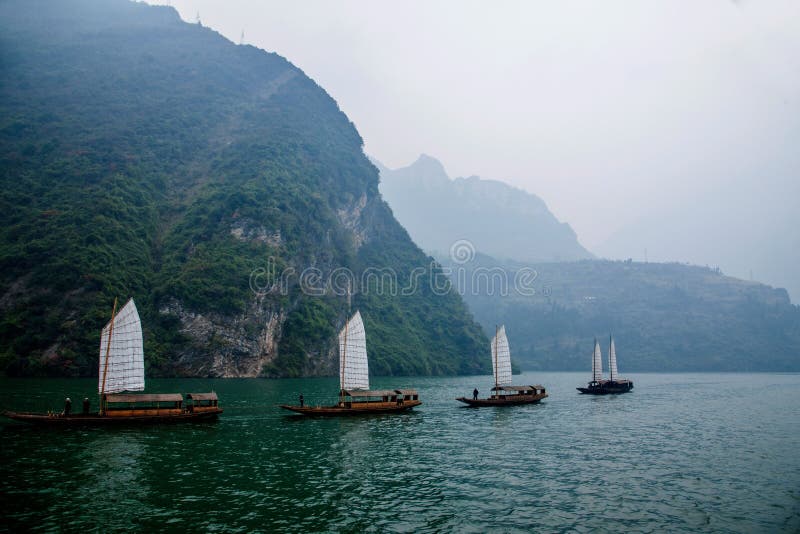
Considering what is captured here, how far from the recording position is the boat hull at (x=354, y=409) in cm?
4972

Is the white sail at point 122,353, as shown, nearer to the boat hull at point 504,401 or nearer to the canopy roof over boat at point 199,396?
the canopy roof over boat at point 199,396

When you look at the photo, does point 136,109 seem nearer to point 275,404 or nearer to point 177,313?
point 177,313

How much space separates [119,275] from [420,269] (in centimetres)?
11146

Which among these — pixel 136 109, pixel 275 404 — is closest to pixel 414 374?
pixel 275 404

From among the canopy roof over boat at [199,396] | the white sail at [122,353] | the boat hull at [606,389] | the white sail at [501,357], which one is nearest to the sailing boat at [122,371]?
the white sail at [122,353]

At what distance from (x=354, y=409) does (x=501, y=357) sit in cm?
2257

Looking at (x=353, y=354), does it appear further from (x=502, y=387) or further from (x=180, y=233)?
(x=180, y=233)

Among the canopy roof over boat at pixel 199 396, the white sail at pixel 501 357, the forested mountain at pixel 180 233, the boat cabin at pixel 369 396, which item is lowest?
the boat cabin at pixel 369 396

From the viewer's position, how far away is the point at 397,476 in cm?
2838

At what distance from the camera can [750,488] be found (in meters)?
27.8

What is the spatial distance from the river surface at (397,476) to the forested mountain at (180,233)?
5230cm

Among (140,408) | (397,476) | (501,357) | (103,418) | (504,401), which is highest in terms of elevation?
(501,357)

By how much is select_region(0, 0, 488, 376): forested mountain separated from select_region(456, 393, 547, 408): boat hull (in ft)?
190

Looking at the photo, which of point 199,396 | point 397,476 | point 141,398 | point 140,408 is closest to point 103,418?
point 141,398
